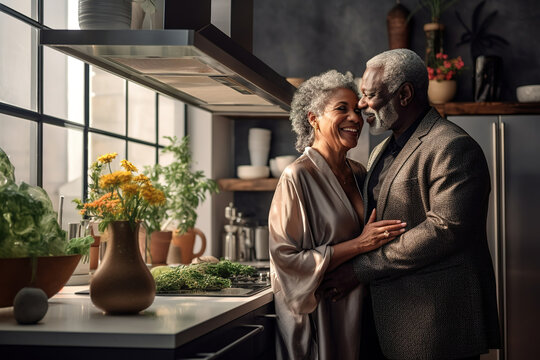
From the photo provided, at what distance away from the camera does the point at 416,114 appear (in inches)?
95.3

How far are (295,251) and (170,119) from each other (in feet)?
8.00

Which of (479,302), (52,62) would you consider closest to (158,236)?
(52,62)

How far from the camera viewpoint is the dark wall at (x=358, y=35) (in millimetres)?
4637

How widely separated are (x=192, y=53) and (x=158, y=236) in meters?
1.81

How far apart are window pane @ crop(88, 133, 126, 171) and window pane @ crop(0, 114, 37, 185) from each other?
1.74ft

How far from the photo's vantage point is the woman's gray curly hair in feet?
8.48

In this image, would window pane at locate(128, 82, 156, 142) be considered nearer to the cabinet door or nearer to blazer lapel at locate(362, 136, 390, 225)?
blazer lapel at locate(362, 136, 390, 225)

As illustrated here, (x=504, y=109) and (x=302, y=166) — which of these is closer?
(x=302, y=166)

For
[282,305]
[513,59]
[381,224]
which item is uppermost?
[513,59]

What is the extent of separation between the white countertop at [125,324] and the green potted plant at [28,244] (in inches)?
3.5

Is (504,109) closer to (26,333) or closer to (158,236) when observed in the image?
(158,236)

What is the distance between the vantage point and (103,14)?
6.56 feet

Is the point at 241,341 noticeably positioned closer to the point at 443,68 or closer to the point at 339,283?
the point at 339,283

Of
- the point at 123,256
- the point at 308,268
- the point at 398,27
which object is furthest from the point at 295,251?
the point at 398,27
